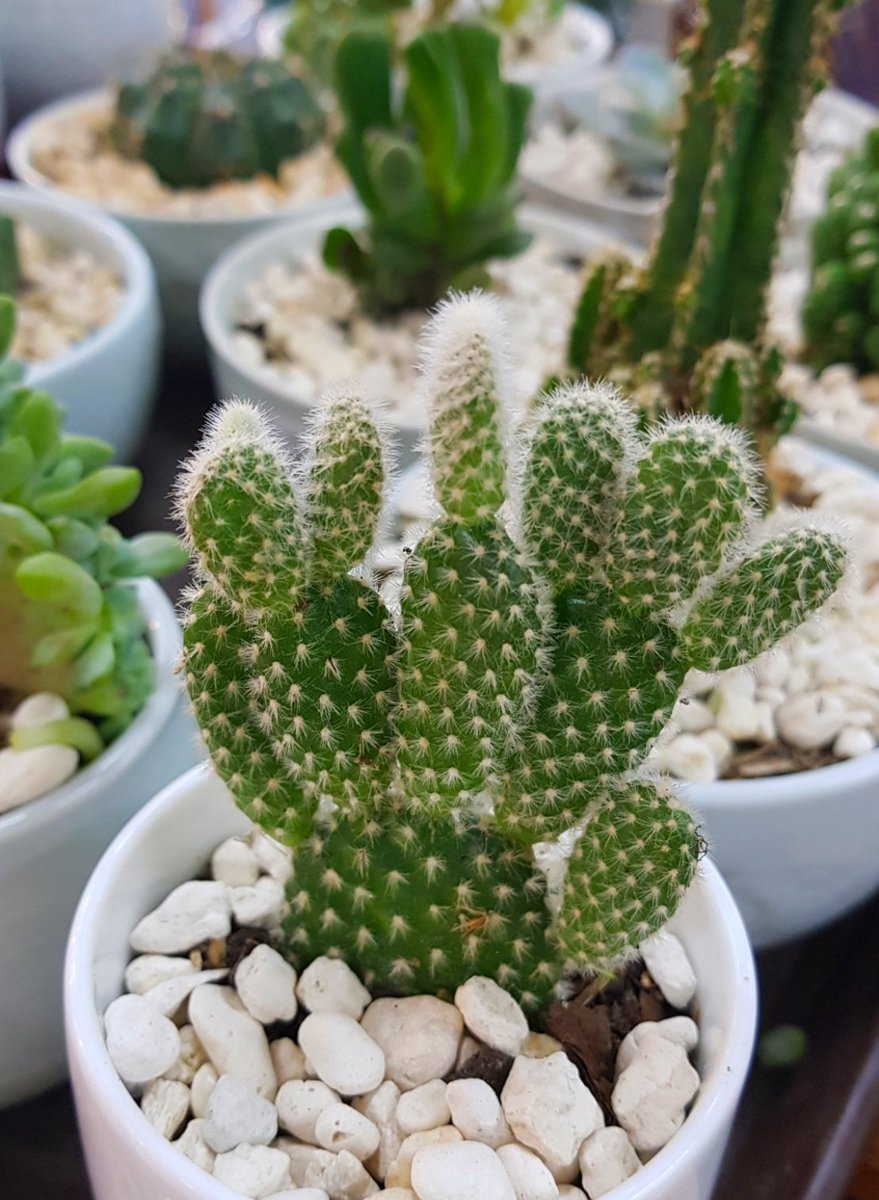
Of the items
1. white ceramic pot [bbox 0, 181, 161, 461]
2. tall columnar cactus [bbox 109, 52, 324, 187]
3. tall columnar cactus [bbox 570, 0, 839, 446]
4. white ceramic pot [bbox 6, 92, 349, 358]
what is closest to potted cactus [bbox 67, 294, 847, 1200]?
tall columnar cactus [bbox 570, 0, 839, 446]

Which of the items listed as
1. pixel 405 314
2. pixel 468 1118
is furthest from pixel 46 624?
pixel 405 314

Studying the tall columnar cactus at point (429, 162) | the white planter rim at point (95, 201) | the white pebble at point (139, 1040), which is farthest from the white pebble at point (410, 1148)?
the white planter rim at point (95, 201)

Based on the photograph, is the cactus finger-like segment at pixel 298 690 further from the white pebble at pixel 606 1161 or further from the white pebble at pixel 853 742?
the white pebble at pixel 853 742

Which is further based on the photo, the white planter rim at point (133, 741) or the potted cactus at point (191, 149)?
the potted cactus at point (191, 149)

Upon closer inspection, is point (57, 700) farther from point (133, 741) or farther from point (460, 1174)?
point (460, 1174)

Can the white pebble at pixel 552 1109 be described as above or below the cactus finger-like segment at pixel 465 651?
below

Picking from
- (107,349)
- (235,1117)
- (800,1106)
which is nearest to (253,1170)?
(235,1117)

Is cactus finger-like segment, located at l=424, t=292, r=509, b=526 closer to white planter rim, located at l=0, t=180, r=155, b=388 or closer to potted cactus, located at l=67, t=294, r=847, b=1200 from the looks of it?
potted cactus, located at l=67, t=294, r=847, b=1200
